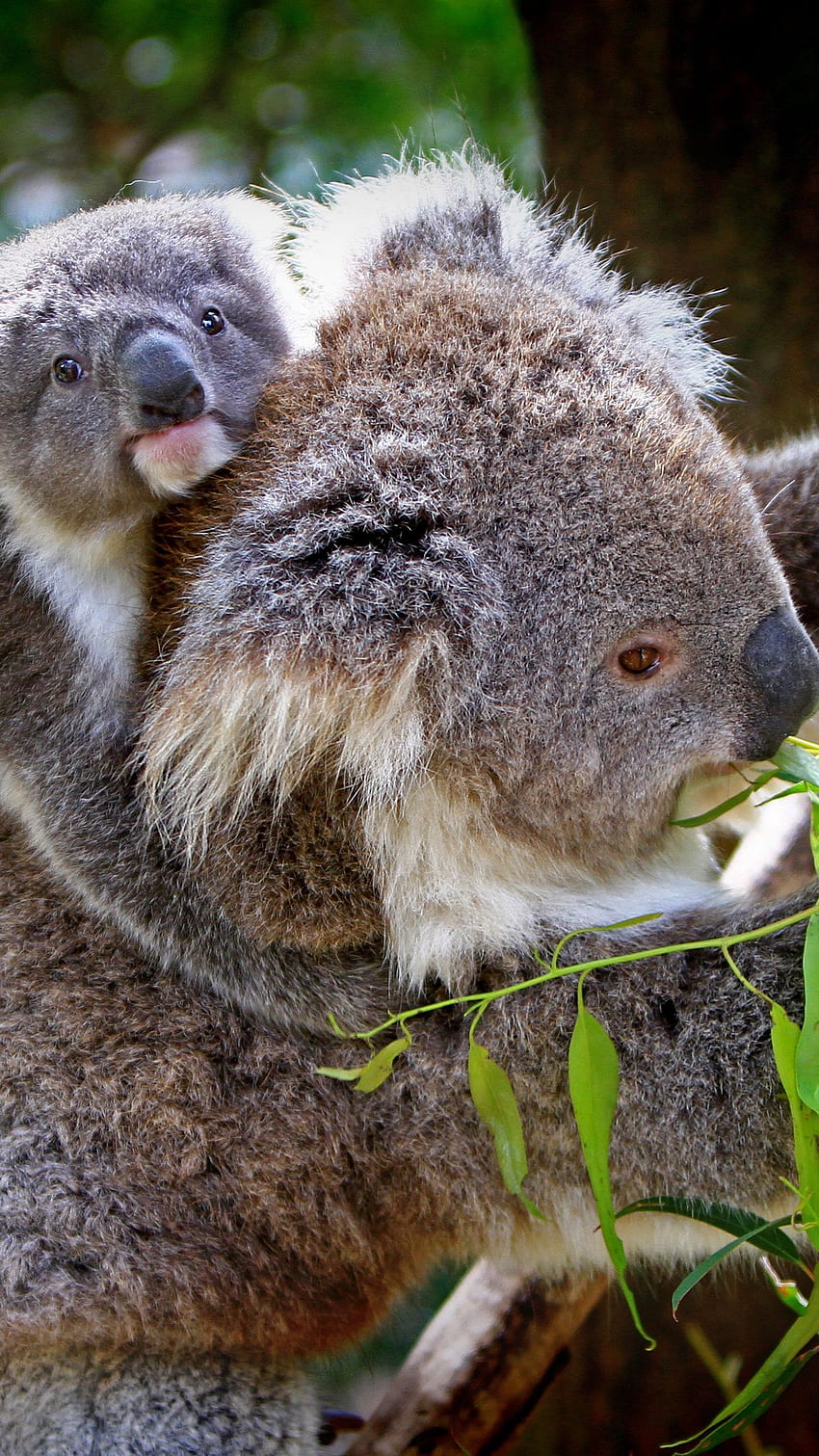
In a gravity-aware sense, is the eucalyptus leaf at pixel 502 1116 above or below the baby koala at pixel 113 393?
below

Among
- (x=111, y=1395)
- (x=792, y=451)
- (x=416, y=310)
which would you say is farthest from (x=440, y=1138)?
(x=792, y=451)

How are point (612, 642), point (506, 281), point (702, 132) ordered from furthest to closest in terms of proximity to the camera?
point (702, 132)
point (506, 281)
point (612, 642)

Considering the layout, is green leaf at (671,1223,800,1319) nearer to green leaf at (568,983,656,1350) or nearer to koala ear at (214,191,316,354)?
green leaf at (568,983,656,1350)

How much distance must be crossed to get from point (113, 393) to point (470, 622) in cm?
65

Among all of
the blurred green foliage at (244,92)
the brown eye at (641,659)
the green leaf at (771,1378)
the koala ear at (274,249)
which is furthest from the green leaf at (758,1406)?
Result: the blurred green foliage at (244,92)

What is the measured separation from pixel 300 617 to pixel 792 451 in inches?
52.2

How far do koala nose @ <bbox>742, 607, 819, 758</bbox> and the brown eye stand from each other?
0.39 ft

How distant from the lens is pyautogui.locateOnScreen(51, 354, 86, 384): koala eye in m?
1.90

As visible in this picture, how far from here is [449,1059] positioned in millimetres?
1893

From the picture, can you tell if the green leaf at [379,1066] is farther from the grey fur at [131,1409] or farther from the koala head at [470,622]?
the grey fur at [131,1409]

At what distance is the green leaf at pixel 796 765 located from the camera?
1.65m

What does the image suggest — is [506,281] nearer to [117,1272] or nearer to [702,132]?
[702,132]

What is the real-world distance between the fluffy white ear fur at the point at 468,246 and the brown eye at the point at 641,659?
0.56 m

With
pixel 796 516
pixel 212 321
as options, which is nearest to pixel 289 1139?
pixel 212 321
